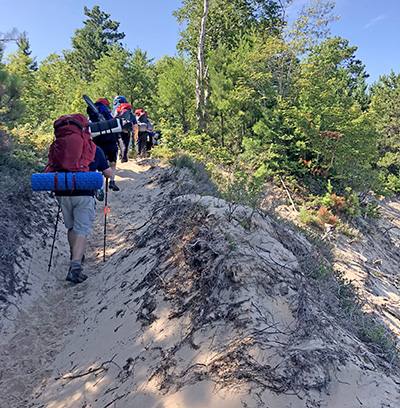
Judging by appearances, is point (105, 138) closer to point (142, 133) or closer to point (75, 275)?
point (75, 275)

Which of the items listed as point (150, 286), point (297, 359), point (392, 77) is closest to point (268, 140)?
point (150, 286)

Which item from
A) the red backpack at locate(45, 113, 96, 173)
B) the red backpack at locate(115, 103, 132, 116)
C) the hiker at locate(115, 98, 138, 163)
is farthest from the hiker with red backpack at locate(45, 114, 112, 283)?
the red backpack at locate(115, 103, 132, 116)

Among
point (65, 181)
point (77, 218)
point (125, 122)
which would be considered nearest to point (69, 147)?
point (65, 181)

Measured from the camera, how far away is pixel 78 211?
14.2 feet

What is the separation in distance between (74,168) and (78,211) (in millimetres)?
617

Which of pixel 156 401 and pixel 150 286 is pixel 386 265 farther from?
pixel 156 401

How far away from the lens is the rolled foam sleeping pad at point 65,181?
3.95 m

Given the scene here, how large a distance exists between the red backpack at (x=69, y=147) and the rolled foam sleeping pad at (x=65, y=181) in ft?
0.55

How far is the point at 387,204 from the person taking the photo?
1028 inches

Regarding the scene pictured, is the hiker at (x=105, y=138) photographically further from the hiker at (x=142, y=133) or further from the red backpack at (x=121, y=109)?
the hiker at (x=142, y=133)

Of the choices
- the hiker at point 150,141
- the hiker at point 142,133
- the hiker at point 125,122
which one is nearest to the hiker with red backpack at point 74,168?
the hiker at point 125,122

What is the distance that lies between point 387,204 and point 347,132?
1492cm

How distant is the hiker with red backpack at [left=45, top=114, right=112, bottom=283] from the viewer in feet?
13.5

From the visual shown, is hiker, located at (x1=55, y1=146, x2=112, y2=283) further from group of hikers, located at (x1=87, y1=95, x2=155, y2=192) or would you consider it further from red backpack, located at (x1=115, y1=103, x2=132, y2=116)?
red backpack, located at (x1=115, y1=103, x2=132, y2=116)
